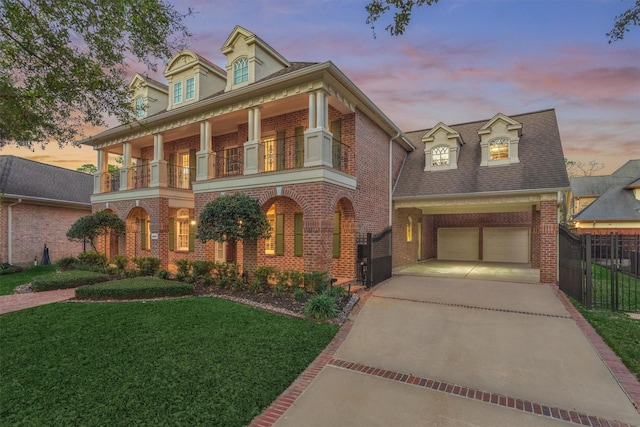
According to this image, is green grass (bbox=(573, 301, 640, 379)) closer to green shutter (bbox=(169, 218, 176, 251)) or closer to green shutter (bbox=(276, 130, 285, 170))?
green shutter (bbox=(276, 130, 285, 170))

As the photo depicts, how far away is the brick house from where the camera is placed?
920 centimetres

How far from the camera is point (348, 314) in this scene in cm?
716

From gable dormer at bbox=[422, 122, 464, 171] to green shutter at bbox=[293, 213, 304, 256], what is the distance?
6.93m

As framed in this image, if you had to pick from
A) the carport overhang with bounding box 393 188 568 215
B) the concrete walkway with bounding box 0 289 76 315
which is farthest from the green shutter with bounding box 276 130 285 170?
the concrete walkway with bounding box 0 289 76 315

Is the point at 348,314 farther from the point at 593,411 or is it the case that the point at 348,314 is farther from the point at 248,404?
the point at 593,411

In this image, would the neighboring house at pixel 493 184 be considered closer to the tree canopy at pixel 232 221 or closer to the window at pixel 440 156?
the window at pixel 440 156

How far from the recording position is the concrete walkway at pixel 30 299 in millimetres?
7980

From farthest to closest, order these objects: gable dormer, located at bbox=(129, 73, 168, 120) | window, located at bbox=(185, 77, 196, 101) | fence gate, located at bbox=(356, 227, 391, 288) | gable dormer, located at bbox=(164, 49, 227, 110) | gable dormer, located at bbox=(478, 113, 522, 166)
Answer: gable dormer, located at bbox=(129, 73, 168, 120), window, located at bbox=(185, 77, 196, 101), gable dormer, located at bbox=(164, 49, 227, 110), gable dormer, located at bbox=(478, 113, 522, 166), fence gate, located at bbox=(356, 227, 391, 288)

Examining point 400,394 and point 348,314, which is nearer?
point 400,394

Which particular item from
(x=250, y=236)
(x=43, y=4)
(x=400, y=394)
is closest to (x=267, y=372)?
(x=400, y=394)

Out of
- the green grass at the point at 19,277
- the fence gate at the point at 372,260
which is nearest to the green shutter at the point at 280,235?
the fence gate at the point at 372,260

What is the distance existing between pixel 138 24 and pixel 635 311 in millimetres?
13291

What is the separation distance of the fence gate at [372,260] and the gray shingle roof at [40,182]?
18114 mm

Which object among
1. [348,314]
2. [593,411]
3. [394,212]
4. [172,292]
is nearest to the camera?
[593,411]
